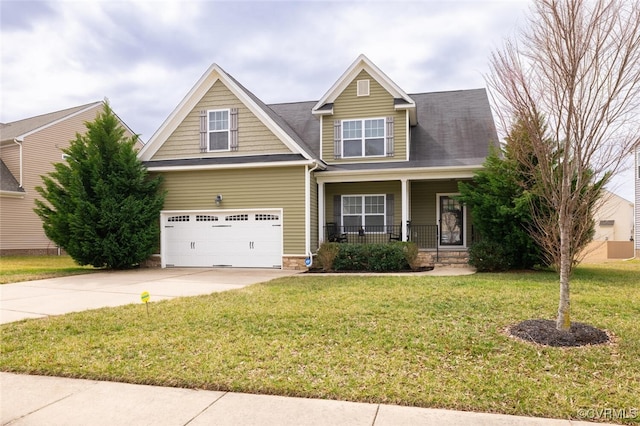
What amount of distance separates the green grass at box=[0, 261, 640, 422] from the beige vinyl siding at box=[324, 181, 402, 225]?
25.6 feet

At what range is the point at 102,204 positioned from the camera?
44.9ft

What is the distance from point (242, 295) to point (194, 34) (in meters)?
5.98

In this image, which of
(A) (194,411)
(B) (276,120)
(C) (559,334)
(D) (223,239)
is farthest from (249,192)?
(A) (194,411)

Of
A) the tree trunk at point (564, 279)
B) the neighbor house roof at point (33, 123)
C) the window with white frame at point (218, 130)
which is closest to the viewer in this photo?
the tree trunk at point (564, 279)

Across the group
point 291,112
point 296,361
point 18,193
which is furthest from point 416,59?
point 18,193

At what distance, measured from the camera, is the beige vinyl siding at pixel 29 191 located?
20.4 meters

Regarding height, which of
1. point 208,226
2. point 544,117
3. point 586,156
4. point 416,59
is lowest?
point 208,226

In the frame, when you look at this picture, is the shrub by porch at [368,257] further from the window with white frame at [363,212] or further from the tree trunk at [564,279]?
the tree trunk at [564,279]

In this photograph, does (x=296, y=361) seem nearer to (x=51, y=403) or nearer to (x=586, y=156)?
(x=51, y=403)

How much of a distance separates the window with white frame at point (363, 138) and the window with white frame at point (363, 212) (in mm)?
1633

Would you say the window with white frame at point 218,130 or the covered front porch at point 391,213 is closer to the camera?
the window with white frame at point 218,130

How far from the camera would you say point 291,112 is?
19594 mm

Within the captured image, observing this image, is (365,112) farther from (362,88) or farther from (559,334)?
(559,334)

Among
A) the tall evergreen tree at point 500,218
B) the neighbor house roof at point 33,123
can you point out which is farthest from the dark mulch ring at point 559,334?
the neighbor house roof at point 33,123
